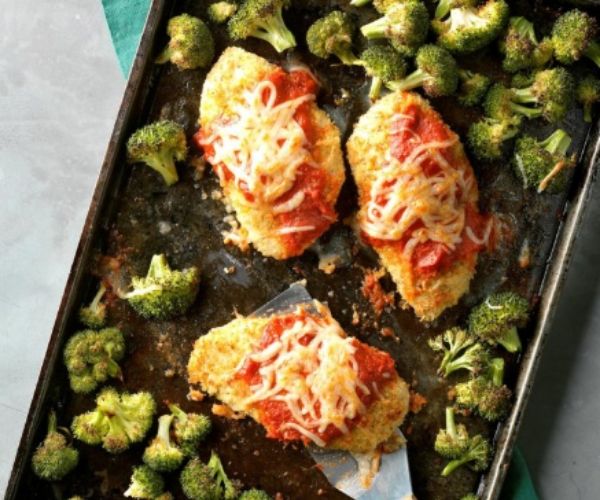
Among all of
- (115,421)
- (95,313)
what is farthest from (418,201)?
(115,421)

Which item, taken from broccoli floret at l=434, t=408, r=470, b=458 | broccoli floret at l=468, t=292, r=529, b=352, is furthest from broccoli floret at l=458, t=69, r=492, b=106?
broccoli floret at l=434, t=408, r=470, b=458

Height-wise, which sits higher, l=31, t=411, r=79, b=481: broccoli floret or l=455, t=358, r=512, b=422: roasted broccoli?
l=455, t=358, r=512, b=422: roasted broccoli

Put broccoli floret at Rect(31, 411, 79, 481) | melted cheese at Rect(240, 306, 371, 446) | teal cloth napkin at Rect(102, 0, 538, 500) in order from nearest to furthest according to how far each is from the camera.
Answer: melted cheese at Rect(240, 306, 371, 446), broccoli floret at Rect(31, 411, 79, 481), teal cloth napkin at Rect(102, 0, 538, 500)

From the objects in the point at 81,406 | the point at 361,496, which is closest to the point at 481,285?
the point at 361,496

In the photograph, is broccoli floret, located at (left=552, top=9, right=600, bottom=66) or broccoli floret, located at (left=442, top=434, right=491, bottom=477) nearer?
broccoli floret, located at (left=552, top=9, right=600, bottom=66)

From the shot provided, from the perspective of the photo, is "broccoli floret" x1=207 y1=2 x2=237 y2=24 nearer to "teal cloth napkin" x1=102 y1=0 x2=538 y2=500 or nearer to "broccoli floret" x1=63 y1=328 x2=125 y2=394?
"teal cloth napkin" x1=102 y1=0 x2=538 y2=500

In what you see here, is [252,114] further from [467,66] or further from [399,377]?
[399,377]

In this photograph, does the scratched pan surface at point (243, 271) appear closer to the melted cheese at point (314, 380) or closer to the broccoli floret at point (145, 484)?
the broccoli floret at point (145, 484)

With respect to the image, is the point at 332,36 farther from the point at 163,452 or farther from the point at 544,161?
the point at 163,452
